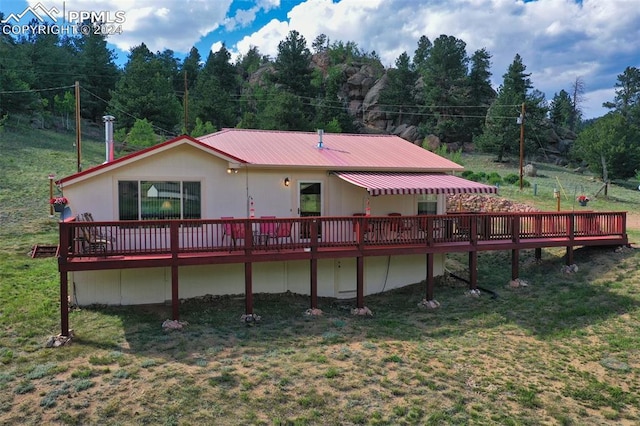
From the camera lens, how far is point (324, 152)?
14.9m

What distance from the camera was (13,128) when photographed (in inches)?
1576

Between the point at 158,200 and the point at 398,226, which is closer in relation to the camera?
the point at 158,200

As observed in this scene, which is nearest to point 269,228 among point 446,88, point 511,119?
point 511,119

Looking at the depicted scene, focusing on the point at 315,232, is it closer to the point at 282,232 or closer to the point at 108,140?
the point at 282,232

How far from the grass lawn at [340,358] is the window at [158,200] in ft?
8.38

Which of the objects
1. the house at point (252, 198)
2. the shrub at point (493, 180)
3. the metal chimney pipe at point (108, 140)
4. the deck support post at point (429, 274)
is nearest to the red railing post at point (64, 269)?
the house at point (252, 198)

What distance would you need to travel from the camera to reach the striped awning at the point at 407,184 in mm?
12359

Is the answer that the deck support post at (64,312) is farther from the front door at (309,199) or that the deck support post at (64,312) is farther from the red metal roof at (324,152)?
the front door at (309,199)

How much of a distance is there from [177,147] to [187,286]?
3972mm

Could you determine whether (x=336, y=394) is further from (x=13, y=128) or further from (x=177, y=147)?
(x=13, y=128)

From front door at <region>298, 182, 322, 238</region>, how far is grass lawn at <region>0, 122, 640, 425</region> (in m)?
2.77

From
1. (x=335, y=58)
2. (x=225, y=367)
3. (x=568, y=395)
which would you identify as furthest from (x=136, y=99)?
(x=335, y=58)

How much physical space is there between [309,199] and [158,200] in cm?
461

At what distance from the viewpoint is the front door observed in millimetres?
13719
